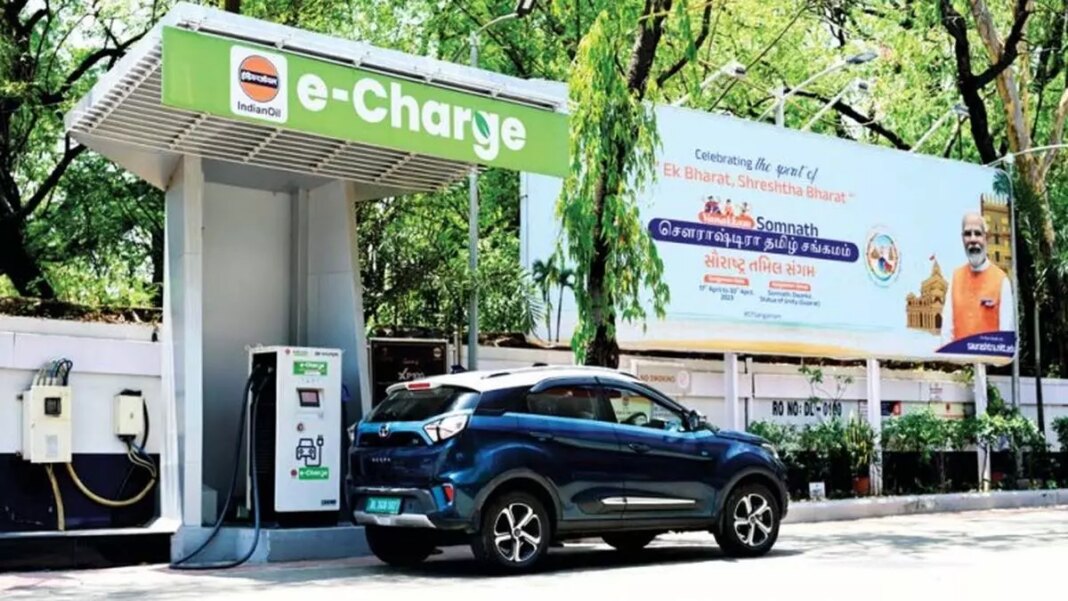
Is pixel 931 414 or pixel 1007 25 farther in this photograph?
pixel 1007 25

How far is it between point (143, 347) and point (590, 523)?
5053 mm

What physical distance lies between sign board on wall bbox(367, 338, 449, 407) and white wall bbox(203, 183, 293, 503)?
54.3 inches

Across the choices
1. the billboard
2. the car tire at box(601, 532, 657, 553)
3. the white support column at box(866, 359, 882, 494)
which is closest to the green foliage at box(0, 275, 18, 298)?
the billboard

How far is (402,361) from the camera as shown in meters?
15.8

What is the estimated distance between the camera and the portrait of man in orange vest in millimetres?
23250

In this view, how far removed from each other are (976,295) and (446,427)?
15.5 meters

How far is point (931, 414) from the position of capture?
21781 millimetres

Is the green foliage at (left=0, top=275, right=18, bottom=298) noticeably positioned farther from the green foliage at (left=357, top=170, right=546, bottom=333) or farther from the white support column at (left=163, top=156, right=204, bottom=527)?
the white support column at (left=163, top=156, right=204, bottom=527)

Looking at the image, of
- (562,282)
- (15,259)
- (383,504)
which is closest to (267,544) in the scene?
(383,504)

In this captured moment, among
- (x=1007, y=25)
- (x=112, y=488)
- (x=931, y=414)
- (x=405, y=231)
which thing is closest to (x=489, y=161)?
(x=112, y=488)

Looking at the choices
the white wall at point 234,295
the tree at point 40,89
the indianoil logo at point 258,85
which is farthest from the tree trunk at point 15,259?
the indianoil logo at point 258,85

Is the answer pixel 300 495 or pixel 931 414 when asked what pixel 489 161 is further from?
pixel 931 414

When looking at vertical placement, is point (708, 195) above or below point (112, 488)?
above

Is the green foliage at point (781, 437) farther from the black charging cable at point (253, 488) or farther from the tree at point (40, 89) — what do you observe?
the tree at point (40, 89)
